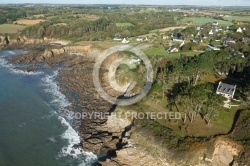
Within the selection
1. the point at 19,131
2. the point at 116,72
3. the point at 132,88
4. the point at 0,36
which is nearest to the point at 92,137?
the point at 19,131

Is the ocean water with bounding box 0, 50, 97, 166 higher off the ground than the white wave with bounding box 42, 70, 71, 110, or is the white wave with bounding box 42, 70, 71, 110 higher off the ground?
the white wave with bounding box 42, 70, 71, 110

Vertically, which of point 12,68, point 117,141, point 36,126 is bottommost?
point 36,126

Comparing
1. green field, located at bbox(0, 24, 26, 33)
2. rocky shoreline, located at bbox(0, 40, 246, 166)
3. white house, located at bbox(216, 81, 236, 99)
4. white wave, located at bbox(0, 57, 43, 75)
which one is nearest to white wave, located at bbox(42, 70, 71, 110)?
rocky shoreline, located at bbox(0, 40, 246, 166)

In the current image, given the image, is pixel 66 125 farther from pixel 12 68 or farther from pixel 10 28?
pixel 10 28

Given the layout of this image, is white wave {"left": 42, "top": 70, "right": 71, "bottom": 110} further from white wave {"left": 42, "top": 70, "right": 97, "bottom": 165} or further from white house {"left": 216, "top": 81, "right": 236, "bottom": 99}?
white house {"left": 216, "top": 81, "right": 236, "bottom": 99}

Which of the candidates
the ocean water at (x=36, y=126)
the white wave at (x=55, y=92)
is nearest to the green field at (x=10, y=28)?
the ocean water at (x=36, y=126)

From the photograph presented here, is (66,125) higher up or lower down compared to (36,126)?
higher up

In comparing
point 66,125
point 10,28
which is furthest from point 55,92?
point 10,28

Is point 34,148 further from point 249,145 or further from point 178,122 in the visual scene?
point 249,145
